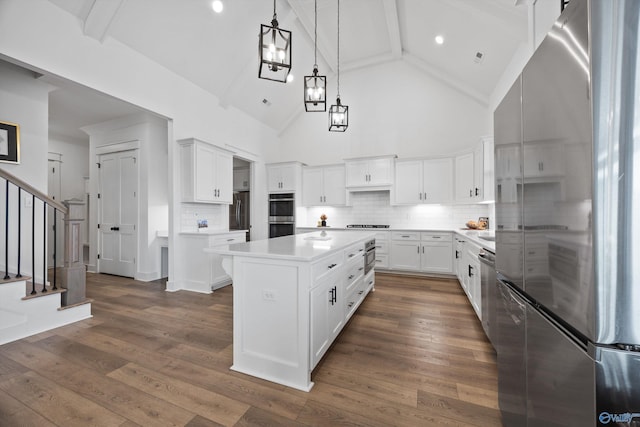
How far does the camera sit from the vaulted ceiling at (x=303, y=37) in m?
3.24

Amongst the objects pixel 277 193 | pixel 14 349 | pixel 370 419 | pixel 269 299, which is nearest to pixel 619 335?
pixel 370 419

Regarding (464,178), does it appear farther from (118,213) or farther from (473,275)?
(118,213)

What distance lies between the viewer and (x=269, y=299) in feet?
6.40

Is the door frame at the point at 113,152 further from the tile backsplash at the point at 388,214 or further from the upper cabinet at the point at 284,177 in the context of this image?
the tile backsplash at the point at 388,214

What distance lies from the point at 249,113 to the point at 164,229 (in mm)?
3038

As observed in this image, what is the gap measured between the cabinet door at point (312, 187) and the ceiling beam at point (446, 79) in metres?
3.04

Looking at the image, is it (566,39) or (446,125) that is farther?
(446,125)

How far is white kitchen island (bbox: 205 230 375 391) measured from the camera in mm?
1843

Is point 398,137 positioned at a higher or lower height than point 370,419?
higher

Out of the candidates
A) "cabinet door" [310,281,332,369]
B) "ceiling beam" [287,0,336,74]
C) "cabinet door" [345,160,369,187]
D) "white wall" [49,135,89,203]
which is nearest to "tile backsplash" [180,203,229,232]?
"cabinet door" [345,160,369,187]

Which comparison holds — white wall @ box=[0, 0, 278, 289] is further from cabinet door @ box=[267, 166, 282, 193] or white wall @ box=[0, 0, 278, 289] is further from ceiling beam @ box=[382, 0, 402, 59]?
ceiling beam @ box=[382, 0, 402, 59]

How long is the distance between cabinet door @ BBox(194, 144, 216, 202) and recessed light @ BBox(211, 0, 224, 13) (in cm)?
193

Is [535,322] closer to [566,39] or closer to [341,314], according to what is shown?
[566,39]

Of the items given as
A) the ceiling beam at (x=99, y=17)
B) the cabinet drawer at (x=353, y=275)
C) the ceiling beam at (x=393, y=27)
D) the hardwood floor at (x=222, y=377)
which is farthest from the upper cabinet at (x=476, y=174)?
the ceiling beam at (x=99, y=17)
